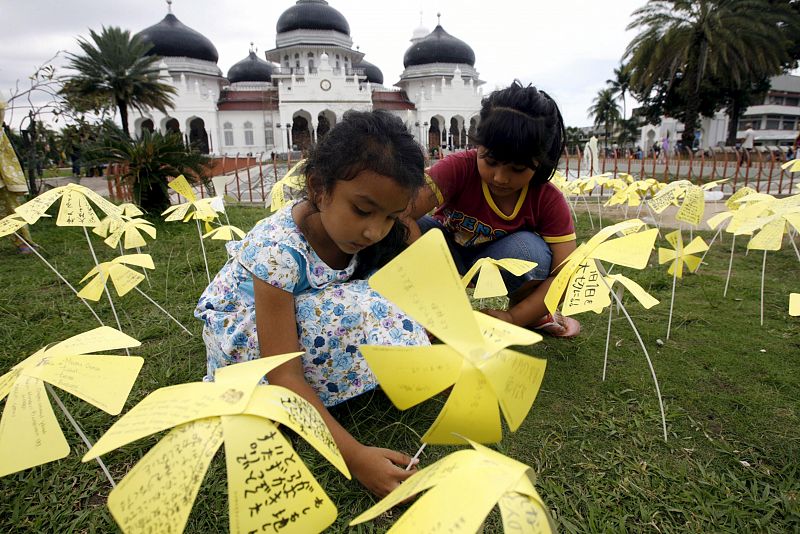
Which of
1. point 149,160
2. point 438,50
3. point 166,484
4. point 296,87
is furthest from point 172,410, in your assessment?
point 438,50

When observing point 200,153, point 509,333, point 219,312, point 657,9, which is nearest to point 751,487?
point 509,333

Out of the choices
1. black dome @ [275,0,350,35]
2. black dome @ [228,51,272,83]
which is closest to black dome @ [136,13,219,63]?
black dome @ [228,51,272,83]

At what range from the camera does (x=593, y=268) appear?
39.4 inches

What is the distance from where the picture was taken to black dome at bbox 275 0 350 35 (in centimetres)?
2689

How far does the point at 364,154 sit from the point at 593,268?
552mm

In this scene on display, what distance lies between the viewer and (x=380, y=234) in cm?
98

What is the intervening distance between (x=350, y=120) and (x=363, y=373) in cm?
65

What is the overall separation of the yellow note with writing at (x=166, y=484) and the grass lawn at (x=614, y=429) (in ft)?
1.59

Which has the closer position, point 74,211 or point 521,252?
point 74,211

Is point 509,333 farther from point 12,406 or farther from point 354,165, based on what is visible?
point 12,406

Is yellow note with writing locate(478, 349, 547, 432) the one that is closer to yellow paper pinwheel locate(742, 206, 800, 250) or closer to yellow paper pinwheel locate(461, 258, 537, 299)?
yellow paper pinwheel locate(461, 258, 537, 299)

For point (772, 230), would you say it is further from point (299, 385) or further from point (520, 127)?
point (299, 385)

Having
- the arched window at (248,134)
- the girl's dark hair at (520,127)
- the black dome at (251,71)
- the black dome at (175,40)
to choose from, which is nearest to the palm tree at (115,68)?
the arched window at (248,134)

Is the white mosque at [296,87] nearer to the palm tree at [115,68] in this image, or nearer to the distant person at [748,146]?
the palm tree at [115,68]
